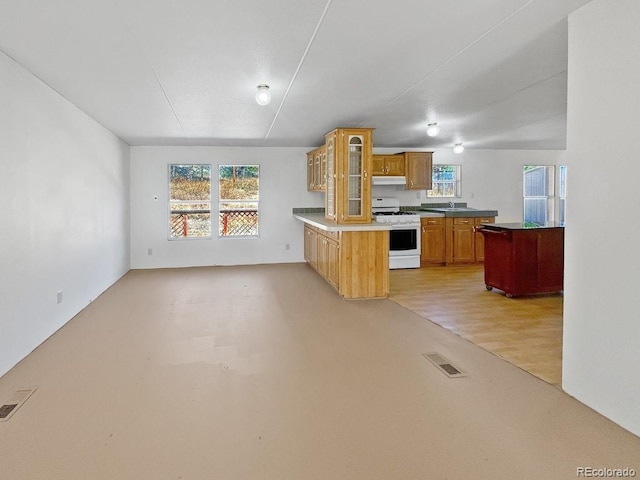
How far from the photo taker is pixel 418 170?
781cm

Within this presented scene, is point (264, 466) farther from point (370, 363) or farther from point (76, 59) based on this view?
point (76, 59)

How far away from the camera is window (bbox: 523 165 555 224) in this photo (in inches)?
346

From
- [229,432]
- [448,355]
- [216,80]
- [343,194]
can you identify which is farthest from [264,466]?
[343,194]

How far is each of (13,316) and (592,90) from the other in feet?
13.4

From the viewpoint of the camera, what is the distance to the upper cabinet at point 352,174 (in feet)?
17.2

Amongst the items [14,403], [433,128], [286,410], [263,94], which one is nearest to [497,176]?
[433,128]

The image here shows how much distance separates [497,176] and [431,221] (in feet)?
7.13

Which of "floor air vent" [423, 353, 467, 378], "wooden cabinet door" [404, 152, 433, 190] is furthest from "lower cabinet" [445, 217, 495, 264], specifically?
"floor air vent" [423, 353, 467, 378]

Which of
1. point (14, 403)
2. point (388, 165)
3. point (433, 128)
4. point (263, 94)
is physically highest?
point (433, 128)

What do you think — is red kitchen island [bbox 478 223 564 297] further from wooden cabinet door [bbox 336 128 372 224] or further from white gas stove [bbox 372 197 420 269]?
white gas stove [bbox 372 197 420 269]

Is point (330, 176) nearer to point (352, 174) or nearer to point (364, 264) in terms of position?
point (352, 174)

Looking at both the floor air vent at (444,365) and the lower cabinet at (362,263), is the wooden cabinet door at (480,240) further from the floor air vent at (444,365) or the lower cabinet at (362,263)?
the floor air vent at (444,365)

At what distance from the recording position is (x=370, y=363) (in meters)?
3.13

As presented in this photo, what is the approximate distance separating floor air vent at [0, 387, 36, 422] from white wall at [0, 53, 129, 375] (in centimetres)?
42
